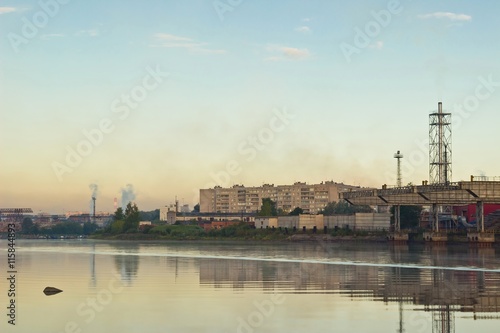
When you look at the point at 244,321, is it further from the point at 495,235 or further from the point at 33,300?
the point at 495,235

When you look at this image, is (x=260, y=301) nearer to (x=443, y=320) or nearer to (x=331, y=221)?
(x=443, y=320)

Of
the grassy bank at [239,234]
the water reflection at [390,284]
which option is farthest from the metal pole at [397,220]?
the water reflection at [390,284]

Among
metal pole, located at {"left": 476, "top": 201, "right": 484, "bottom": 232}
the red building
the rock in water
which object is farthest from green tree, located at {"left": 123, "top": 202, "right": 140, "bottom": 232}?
the rock in water

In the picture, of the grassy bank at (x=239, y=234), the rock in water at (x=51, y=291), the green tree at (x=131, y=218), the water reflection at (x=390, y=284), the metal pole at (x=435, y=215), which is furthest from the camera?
the green tree at (x=131, y=218)

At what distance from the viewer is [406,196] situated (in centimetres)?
11394

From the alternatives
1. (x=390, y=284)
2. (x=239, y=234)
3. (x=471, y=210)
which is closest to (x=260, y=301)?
(x=390, y=284)

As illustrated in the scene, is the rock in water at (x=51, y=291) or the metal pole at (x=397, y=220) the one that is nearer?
the rock in water at (x=51, y=291)

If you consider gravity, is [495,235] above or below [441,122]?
below

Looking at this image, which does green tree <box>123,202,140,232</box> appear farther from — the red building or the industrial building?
the red building

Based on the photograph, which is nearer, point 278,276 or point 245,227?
point 278,276

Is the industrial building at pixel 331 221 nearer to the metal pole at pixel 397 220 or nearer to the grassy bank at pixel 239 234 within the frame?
the grassy bank at pixel 239 234

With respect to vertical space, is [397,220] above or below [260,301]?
above

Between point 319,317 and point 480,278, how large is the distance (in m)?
17.7

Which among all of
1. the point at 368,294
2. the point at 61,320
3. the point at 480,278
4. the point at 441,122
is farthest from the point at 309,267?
the point at 441,122
